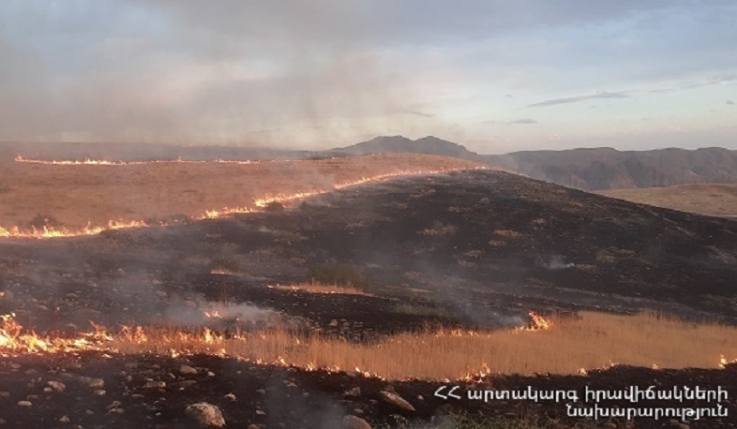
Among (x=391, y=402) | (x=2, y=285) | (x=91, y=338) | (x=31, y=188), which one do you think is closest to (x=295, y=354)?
(x=391, y=402)

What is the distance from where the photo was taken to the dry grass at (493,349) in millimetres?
10539

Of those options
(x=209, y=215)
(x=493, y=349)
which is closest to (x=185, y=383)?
(x=493, y=349)

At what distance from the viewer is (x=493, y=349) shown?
41.7 ft

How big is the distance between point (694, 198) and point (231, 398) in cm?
8486

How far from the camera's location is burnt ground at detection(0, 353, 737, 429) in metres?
7.15

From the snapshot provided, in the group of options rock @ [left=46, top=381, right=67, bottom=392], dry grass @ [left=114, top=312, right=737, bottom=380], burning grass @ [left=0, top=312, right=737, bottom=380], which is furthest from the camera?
dry grass @ [left=114, top=312, right=737, bottom=380]

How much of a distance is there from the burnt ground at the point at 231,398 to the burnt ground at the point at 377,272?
0.16ft

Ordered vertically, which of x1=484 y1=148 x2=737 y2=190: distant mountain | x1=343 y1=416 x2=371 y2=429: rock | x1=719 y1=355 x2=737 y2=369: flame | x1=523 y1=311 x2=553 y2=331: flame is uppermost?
x1=484 y1=148 x2=737 y2=190: distant mountain

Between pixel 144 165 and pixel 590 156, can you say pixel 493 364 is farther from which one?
pixel 590 156

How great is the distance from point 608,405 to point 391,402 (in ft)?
13.4

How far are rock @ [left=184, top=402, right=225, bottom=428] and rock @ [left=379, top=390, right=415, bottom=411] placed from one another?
2426 millimetres

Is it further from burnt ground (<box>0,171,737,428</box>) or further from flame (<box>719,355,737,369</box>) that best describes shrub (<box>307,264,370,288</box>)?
flame (<box>719,355,737,369</box>)

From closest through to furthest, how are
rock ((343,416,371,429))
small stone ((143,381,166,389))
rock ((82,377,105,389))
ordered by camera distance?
1. rock ((343,416,371,429))
2. rock ((82,377,105,389))
3. small stone ((143,381,166,389))

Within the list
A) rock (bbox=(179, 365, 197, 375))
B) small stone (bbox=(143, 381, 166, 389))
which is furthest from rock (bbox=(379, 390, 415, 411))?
small stone (bbox=(143, 381, 166, 389))
